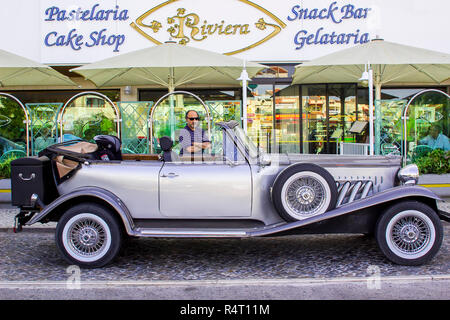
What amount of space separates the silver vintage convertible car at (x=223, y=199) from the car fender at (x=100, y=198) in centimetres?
1

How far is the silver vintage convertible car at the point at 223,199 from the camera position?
4695 mm

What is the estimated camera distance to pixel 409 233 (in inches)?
184

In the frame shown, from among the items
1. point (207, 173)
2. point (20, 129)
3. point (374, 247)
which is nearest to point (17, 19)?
point (20, 129)

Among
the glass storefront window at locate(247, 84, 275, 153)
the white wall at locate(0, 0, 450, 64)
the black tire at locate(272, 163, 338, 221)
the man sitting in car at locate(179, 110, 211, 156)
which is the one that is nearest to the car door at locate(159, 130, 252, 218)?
the black tire at locate(272, 163, 338, 221)

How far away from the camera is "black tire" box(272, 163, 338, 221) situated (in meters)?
4.69

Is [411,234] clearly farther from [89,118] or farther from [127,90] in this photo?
[127,90]

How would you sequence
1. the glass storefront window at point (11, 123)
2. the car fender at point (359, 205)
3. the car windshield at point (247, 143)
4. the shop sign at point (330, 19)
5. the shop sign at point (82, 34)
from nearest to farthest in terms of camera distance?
the car fender at point (359, 205) < the car windshield at point (247, 143) < the glass storefront window at point (11, 123) < the shop sign at point (330, 19) < the shop sign at point (82, 34)

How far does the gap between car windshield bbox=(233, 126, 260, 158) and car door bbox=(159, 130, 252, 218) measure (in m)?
0.21

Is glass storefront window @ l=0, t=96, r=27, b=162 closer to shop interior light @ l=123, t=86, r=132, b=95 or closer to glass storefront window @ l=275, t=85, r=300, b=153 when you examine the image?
shop interior light @ l=123, t=86, r=132, b=95

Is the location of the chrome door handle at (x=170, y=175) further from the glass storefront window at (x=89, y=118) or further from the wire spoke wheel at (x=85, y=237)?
the glass storefront window at (x=89, y=118)

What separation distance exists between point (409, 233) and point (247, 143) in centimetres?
196

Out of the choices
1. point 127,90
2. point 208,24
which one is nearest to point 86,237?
point 127,90

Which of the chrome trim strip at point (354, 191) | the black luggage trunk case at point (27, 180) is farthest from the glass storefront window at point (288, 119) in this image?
the black luggage trunk case at point (27, 180)
